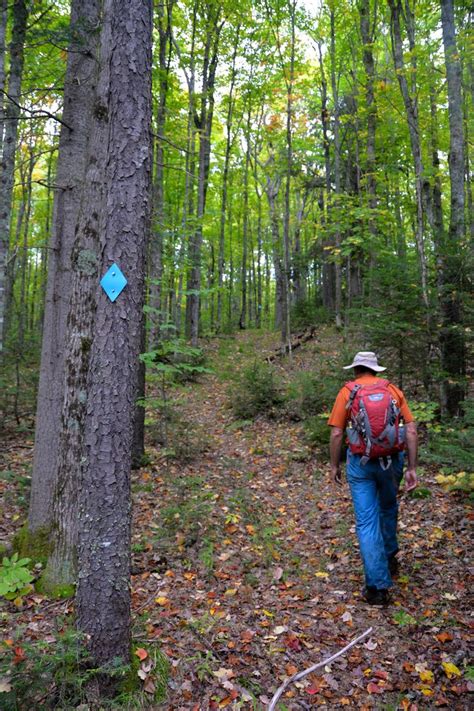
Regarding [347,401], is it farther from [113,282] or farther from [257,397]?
[257,397]

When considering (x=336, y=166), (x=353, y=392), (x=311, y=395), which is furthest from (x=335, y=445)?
(x=336, y=166)

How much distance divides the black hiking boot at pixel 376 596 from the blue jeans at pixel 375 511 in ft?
0.24

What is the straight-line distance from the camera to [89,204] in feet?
13.4

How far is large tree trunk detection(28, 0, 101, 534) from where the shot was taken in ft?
14.9

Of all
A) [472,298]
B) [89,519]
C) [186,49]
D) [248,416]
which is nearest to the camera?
[89,519]

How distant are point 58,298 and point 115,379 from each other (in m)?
2.21

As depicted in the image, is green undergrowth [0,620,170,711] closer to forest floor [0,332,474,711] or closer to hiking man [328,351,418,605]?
forest floor [0,332,474,711]

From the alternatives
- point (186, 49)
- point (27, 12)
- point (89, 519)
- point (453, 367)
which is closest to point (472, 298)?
point (453, 367)

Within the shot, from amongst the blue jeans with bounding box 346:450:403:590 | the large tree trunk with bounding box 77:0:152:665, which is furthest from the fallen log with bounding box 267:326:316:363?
the large tree trunk with bounding box 77:0:152:665

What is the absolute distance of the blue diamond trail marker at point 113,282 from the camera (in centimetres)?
282

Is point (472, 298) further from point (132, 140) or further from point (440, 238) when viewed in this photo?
point (132, 140)

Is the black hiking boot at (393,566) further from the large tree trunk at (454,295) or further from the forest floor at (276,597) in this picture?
the large tree trunk at (454,295)

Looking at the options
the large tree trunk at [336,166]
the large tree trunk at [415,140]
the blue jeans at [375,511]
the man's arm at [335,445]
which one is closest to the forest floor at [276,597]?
the blue jeans at [375,511]

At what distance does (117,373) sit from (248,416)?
790cm
